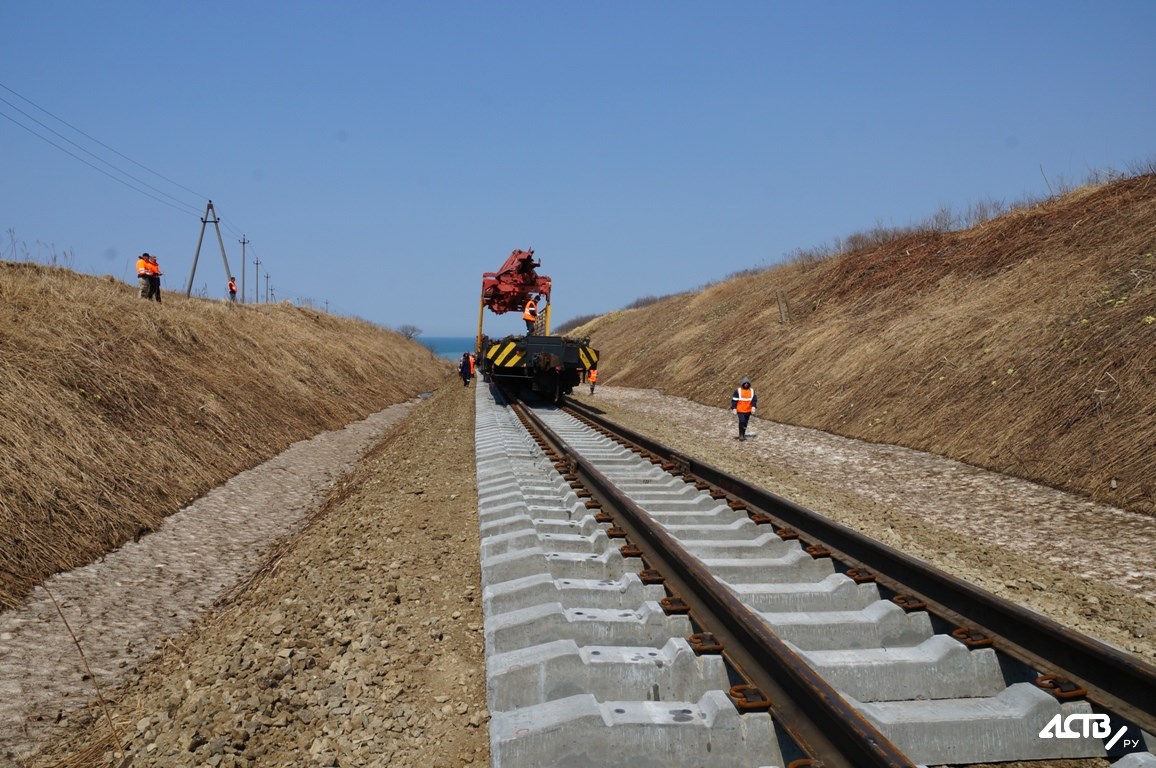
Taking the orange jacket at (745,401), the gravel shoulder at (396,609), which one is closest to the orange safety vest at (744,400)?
the orange jacket at (745,401)

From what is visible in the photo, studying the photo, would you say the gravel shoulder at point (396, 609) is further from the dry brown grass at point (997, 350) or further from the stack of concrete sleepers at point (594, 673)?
the dry brown grass at point (997, 350)

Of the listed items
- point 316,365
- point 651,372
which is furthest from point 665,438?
point 651,372

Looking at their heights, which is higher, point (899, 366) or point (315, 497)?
point (899, 366)

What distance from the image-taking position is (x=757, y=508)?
6672 mm

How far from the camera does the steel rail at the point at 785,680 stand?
2.48 meters

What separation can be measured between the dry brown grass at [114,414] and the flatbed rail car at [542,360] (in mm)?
4385

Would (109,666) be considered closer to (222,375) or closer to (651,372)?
(222,375)

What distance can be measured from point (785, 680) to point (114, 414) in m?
9.96

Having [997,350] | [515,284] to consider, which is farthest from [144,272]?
[997,350]

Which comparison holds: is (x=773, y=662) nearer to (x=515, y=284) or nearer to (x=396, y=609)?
(x=396, y=609)

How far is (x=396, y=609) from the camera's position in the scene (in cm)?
436

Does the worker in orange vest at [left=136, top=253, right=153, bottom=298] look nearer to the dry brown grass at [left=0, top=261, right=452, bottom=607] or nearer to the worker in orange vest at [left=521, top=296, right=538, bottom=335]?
the dry brown grass at [left=0, top=261, right=452, bottom=607]

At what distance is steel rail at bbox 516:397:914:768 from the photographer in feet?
8.14

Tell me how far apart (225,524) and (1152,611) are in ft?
30.0
